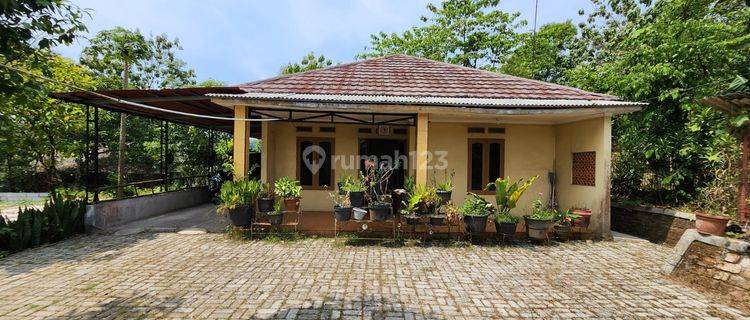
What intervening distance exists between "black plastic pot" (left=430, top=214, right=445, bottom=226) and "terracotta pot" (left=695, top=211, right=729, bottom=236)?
3843 mm

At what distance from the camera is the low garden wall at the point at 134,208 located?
22.9 ft

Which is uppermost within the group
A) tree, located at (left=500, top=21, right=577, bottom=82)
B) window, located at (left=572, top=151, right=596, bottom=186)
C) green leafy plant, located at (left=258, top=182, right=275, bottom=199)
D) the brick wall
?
tree, located at (left=500, top=21, right=577, bottom=82)

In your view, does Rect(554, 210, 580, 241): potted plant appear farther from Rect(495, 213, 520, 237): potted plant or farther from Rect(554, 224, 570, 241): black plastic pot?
Rect(495, 213, 520, 237): potted plant

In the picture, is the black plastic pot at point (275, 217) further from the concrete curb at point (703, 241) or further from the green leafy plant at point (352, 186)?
the concrete curb at point (703, 241)

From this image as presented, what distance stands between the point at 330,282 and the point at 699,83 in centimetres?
881

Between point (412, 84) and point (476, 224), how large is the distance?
403 cm

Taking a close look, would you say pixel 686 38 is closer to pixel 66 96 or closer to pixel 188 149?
pixel 66 96

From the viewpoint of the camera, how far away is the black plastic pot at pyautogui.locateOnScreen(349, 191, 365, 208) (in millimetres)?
6262

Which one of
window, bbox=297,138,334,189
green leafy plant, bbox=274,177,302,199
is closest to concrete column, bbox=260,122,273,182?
window, bbox=297,138,334,189

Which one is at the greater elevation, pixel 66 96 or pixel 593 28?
pixel 593 28

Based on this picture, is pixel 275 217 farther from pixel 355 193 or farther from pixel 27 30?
pixel 27 30

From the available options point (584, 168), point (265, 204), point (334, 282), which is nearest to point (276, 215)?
point (265, 204)

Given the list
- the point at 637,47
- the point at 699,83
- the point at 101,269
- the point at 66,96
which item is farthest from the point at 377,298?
the point at 637,47

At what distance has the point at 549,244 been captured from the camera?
6.31 metres
